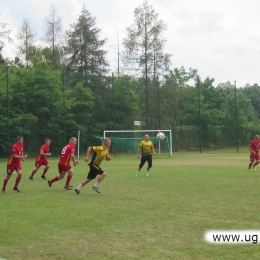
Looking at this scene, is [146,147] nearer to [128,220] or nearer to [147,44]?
[128,220]

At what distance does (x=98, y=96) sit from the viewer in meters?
40.0

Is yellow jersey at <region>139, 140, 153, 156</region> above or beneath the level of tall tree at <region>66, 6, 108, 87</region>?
beneath

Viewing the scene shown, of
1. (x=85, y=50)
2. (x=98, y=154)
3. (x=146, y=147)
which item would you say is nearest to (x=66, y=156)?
(x=98, y=154)

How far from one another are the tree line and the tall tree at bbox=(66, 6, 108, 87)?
0.10 m

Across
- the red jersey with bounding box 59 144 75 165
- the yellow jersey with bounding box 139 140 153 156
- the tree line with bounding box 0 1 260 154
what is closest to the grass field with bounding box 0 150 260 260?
the red jersey with bounding box 59 144 75 165

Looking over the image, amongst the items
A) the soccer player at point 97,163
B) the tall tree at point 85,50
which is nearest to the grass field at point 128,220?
the soccer player at point 97,163

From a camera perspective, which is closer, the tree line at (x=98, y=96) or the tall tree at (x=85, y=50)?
the tree line at (x=98, y=96)

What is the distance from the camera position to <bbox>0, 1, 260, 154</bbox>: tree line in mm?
35719

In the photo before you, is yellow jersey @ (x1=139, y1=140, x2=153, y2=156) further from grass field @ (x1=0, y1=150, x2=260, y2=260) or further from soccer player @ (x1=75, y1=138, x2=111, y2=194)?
soccer player @ (x1=75, y1=138, x2=111, y2=194)

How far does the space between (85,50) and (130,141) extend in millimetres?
20756

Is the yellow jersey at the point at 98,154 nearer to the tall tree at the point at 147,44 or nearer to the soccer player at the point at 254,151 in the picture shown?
the soccer player at the point at 254,151

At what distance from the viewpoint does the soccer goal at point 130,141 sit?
36616mm

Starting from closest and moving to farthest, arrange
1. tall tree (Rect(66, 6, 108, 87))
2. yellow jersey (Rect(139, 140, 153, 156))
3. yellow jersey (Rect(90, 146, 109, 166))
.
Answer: yellow jersey (Rect(90, 146, 109, 166)) < yellow jersey (Rect(139, 140, 153, 156)) < tall tree (Rect(66, 6, 108, 87))

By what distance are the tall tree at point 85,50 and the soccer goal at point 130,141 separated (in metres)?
17.1
